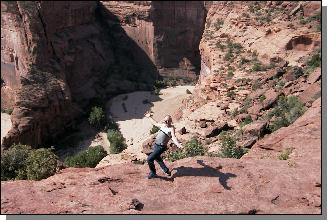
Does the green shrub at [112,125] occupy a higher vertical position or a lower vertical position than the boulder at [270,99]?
lower

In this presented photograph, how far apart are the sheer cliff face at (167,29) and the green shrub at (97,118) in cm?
1324

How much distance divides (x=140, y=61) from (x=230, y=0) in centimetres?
2200

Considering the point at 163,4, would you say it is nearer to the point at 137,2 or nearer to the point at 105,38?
the point at 137,2

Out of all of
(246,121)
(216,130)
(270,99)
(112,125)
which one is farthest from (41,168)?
(112,125)

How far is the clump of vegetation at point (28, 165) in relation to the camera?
44.1 ft

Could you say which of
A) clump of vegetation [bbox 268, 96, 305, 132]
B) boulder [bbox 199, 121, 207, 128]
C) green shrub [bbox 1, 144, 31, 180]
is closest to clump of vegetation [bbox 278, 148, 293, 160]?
clump of vegetation [bbox 268, 96, 305, 132]

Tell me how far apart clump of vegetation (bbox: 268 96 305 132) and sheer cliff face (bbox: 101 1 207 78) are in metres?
32.6

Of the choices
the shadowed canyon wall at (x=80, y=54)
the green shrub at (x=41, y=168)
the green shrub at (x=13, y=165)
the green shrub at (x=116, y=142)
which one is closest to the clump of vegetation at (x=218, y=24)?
the green shrub at (x=116, y=142)

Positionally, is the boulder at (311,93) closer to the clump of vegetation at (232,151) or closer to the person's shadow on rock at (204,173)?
the clump of vegetation at (232,151)

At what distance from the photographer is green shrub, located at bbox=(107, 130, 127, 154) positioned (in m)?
33.6

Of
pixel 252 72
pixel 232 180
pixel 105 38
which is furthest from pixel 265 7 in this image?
pixel 105 38

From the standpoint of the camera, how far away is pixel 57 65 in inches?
1641

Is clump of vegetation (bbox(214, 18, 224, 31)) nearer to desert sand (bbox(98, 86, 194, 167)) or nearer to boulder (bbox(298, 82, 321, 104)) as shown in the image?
desert sand (bbox(98, 86, 194, 167))

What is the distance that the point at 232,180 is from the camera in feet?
37.3
